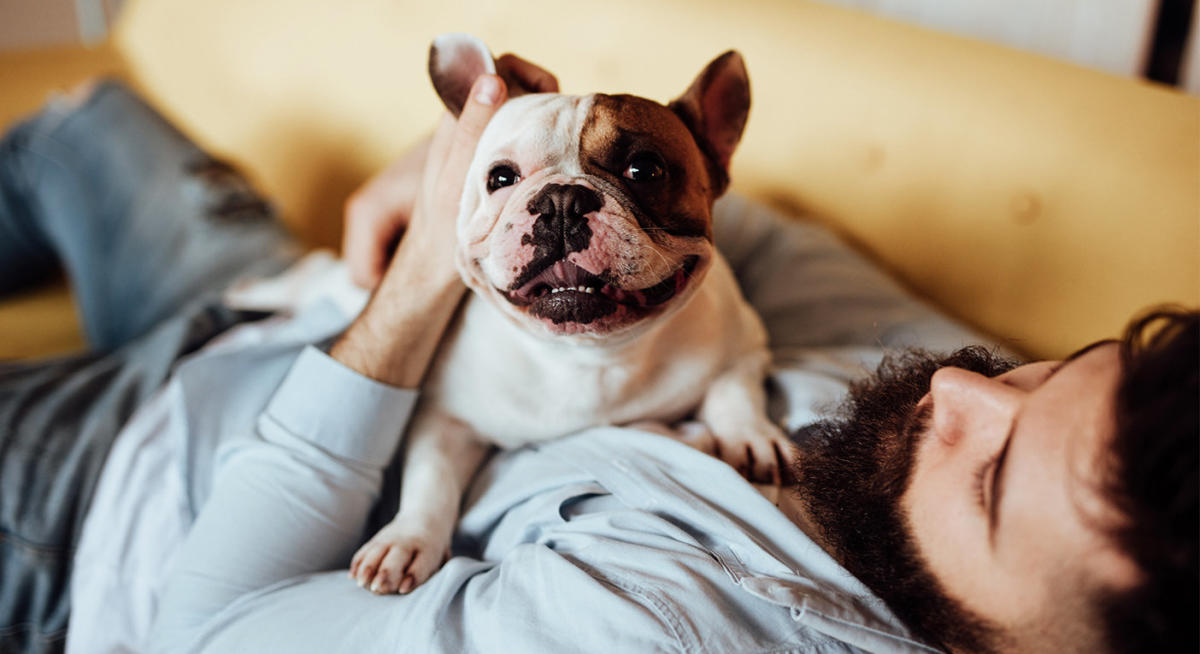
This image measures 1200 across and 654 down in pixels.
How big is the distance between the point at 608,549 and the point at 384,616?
0.23 m

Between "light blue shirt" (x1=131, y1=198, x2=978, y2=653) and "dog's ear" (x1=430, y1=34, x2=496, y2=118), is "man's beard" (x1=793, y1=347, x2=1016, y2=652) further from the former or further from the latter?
"dog's ear" (x1=430, y1=34, x2=496, y2=118)

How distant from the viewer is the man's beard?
74cm

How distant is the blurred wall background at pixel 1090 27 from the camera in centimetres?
158

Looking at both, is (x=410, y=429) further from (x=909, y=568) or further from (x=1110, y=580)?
(x=1110, y=580)

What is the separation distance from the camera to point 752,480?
1.01 metres

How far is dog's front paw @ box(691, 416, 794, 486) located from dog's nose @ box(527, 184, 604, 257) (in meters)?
0.34

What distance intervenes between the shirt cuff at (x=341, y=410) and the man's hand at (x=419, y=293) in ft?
0.08

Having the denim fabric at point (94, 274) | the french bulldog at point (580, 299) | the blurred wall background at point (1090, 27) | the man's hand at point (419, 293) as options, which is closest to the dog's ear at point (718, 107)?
the french bulldog at point (580, 299)

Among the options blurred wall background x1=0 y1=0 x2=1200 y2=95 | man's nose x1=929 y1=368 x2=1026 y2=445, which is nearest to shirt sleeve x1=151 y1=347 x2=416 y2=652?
man's nose x1=929 y1=368 x2=1026 y2=445

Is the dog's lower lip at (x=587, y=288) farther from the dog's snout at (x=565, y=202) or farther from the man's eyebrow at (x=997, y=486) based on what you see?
the man's eyebrow at (x=997, y=486)

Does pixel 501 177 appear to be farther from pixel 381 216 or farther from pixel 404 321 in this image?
pixel 381 216

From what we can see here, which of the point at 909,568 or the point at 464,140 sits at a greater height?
the point at 464,140

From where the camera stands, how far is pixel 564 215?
0.82 m

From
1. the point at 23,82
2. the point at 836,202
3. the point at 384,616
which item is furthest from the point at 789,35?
the point at 23,82
